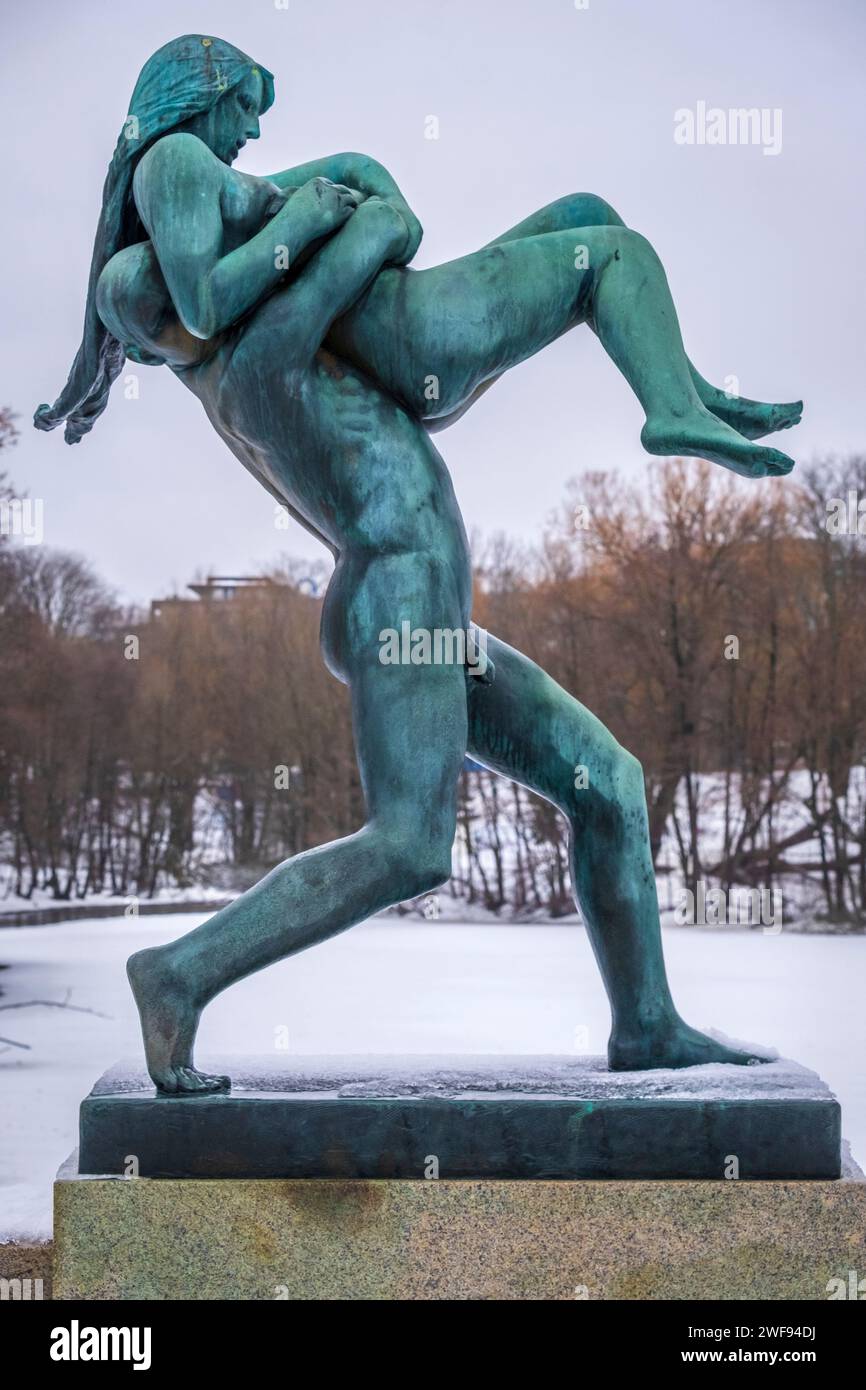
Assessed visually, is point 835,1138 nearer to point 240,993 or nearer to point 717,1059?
point 717,1059

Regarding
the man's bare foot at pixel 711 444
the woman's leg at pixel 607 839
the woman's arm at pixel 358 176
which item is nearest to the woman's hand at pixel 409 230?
the woman's arm at pixel 358 176

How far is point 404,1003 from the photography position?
12.0m

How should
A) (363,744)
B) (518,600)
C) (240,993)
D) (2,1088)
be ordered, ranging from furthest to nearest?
(518,600)
(240,993)
(2,1088)
(363,744)

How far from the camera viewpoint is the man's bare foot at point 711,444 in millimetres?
3590

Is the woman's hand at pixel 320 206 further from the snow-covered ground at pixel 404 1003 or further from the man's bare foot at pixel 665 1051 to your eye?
the snow-covered ground at pixel 404 1003

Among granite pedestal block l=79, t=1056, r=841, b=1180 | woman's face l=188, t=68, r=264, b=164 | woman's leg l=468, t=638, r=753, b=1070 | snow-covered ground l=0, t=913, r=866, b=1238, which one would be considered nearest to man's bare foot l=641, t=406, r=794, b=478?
woman's leg l=468, t=638, r=753, b=1070

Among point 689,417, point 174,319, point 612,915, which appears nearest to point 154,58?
point 174,319

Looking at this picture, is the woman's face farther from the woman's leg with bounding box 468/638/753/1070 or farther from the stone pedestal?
the stone pedestal

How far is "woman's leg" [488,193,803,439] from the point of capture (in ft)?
12.9

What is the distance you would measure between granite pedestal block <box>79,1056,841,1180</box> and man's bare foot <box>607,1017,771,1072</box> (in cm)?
34

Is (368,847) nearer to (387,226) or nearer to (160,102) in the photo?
(387,226)

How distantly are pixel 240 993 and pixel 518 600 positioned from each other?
8131mm

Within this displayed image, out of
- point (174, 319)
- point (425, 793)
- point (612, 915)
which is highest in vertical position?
point (174, 319)

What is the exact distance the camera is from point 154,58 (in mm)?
3898
